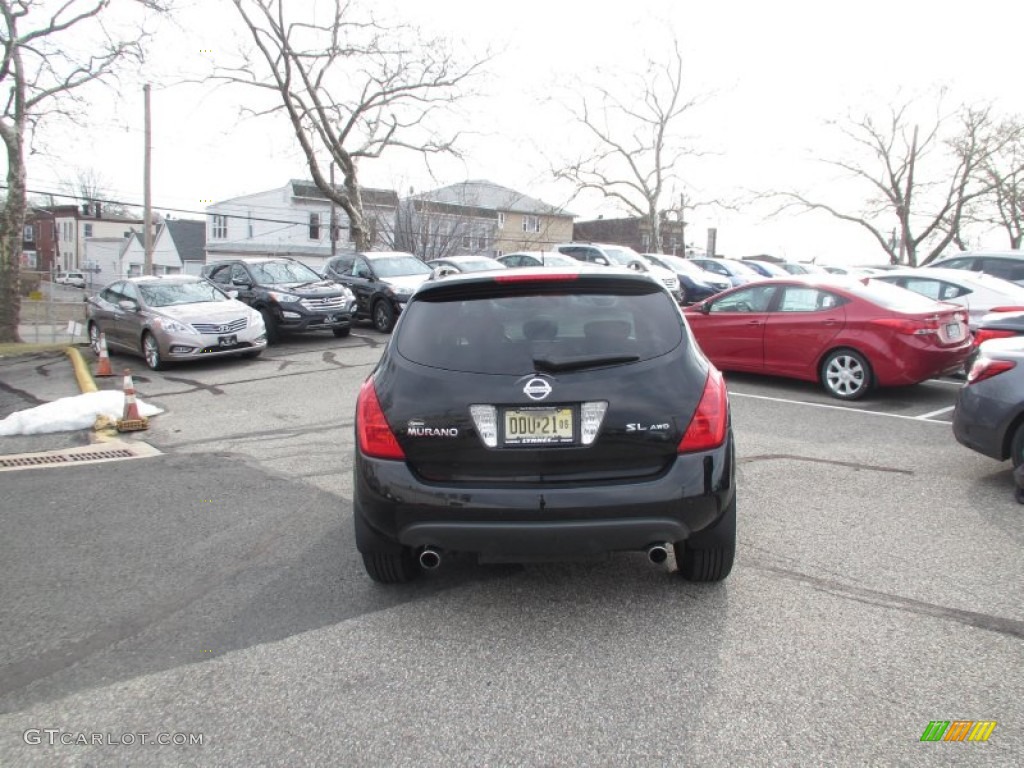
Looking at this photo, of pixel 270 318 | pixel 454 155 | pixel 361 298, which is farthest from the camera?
pixel 454 155

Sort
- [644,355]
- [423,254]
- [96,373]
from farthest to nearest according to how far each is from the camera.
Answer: [423,254] < [96,373] < [644,355]

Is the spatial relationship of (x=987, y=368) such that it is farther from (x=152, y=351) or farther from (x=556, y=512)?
(x=152, y=351)

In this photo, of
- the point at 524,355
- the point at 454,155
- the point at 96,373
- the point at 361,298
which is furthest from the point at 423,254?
the point at 524,355

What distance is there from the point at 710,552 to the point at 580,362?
45.9 inches

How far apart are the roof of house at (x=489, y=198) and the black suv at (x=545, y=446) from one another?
55.5 meters

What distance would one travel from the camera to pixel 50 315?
22.8 metres

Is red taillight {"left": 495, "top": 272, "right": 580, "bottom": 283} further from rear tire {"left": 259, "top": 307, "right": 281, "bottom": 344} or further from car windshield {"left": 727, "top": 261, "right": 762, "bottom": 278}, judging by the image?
car windshield {"left": 727, "top": 261, "right": 762, "bottom": 278}

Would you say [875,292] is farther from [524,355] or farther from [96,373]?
[96,373]

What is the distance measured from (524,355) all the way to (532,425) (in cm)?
34

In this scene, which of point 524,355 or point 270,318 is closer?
point 524,355

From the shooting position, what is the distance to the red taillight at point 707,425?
3.39 m

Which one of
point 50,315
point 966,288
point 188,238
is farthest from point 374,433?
point 188,238

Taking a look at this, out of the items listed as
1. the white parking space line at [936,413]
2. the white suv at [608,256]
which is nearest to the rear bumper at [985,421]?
the white parking space line at [936,413]

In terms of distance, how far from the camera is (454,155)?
30.6 metres
